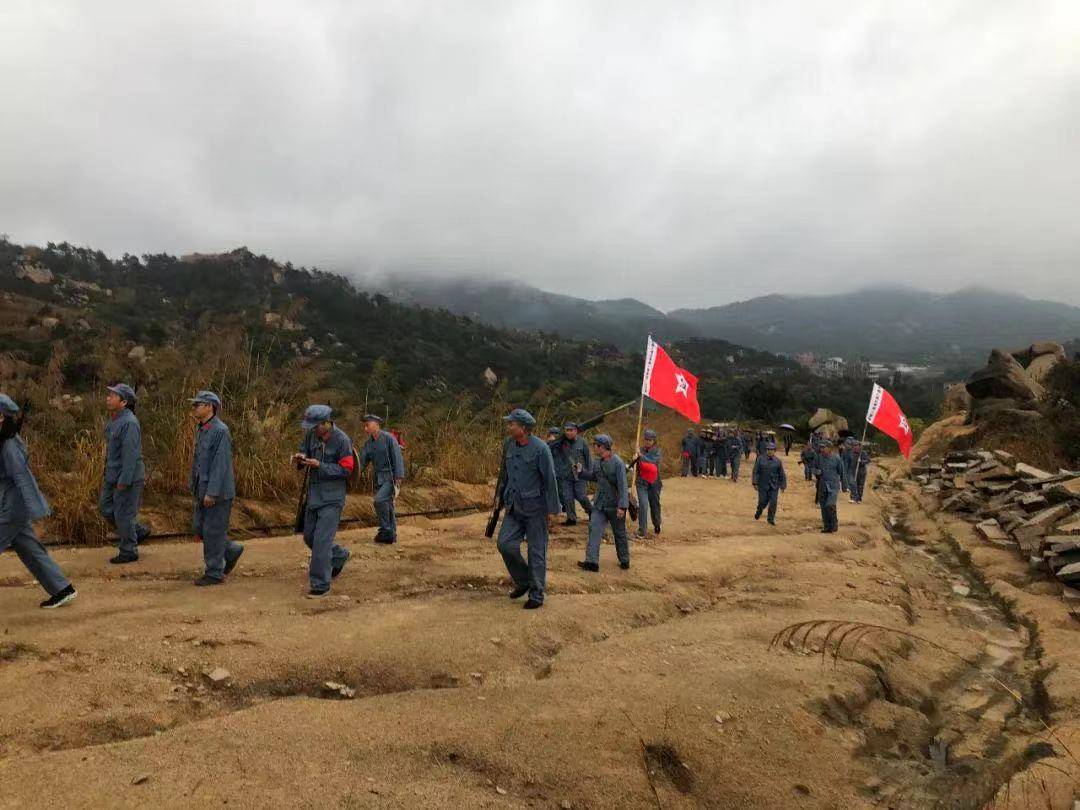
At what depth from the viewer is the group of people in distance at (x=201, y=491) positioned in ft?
15.7

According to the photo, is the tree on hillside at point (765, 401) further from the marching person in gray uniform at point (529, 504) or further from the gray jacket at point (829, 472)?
the marching person in gray uniform at point (529, 504)

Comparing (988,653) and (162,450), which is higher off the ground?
(162,450)

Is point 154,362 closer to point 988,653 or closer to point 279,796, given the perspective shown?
point 279,796

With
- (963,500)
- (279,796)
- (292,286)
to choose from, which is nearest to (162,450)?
(279,796)

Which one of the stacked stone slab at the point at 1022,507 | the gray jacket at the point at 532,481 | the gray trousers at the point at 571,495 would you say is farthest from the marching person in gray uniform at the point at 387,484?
the stacked stone slab at the point at 1022,507

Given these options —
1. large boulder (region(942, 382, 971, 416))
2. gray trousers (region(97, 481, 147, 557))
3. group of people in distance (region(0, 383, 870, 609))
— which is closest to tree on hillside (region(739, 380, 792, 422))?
large boulder (region(942, 382, 971, 416))

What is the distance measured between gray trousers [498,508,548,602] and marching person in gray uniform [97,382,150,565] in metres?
3.67

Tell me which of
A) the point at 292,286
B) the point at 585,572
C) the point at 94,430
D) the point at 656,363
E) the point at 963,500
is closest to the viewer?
the point at 585,572

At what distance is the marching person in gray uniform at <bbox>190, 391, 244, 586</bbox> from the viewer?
19.1 feet

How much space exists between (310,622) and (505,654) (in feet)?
5.12

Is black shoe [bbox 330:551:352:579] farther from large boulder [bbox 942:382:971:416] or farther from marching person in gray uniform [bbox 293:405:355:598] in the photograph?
large boulder [bbox 942:382:971:416]

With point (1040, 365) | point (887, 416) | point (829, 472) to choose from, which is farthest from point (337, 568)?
point (1040, 365)

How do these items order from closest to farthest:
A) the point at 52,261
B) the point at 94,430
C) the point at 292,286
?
the point at 94,430 < the point at 52,261 < the point at 292,286

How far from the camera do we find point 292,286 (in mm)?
61469
